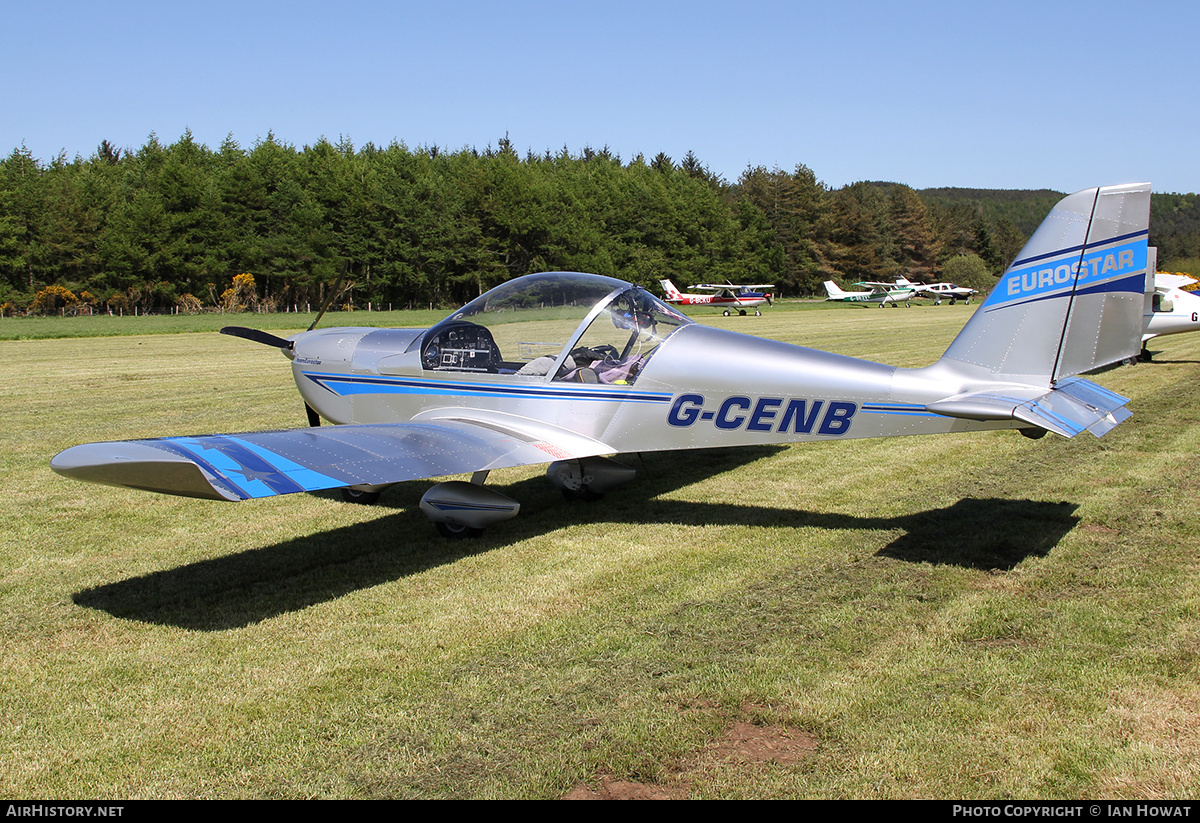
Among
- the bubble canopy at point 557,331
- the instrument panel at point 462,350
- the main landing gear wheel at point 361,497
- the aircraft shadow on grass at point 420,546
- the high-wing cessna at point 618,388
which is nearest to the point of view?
the high-wing cessna at point 618,388

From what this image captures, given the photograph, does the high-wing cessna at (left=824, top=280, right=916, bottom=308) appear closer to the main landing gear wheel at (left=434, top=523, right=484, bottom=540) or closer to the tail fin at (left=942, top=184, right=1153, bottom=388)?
the tail fin at (left=942, top=184, right=1153, bottom=388)

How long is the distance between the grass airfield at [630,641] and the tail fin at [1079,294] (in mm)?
1218

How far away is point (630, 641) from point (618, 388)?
7.95 feet

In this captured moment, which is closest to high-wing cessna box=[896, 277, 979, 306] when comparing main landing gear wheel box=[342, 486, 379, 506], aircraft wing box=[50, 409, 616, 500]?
main landing gear wheel box=[342, 486, 379, 506]

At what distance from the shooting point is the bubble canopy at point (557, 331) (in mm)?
6480

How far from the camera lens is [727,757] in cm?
316

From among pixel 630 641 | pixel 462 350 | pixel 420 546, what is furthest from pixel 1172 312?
pixel 630 641

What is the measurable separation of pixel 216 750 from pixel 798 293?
98.9 metres

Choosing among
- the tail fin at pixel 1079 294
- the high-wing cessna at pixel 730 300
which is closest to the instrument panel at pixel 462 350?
the tail fin at pixel 1079 294

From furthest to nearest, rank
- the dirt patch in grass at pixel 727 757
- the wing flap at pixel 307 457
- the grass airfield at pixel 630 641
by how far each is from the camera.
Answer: the wing flap at pixel 307 457 < the grass airfield at pixel 630 641 < the dirt patch in grass at pixel 727 757

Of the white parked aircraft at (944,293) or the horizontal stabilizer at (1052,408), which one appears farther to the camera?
the white parked aircraft at (944,293)

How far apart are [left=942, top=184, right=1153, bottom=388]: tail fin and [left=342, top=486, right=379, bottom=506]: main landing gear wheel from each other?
483 cm

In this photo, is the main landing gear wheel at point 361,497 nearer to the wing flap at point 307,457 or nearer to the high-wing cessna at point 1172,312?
the wing flap at point 307,457

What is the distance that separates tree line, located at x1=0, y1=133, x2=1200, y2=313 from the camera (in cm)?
6028
